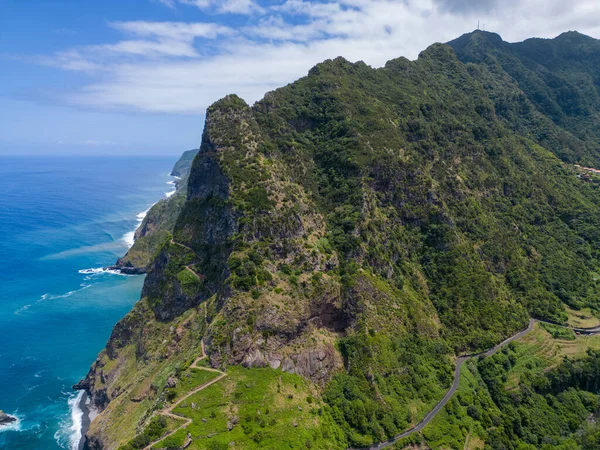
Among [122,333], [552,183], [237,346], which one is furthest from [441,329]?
[552,183]

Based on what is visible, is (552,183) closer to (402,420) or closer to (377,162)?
(377,162)

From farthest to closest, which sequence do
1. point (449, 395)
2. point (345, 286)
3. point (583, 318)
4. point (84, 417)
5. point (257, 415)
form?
point (583, 318), point (84, 417), point (345, 286), point (449, 395), point (257, 415)

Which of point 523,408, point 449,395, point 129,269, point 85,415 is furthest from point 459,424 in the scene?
point 129,269

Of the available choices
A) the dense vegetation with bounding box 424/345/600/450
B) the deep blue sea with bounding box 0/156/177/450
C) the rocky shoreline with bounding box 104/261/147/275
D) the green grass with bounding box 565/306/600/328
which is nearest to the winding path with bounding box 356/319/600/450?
the green grass with bounding box 565/306/600/328

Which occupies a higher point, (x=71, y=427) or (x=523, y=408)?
(x=523, y=408)

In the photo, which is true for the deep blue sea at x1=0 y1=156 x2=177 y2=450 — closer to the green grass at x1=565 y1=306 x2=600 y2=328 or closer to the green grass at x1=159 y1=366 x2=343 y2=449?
the green grass at x1=159 y1=366 x2=343 y2=449

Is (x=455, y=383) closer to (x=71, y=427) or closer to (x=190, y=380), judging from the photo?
(x=190, y=380)

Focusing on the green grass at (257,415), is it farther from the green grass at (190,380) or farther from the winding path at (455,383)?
the winding path at (455,383)

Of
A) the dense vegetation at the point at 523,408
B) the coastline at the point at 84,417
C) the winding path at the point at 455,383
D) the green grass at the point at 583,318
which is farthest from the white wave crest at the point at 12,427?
the green grass at the point at 583,318
